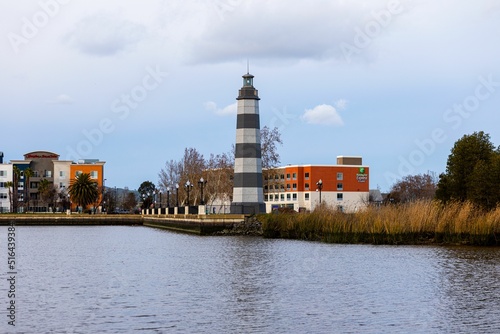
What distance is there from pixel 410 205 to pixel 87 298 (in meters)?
24.9

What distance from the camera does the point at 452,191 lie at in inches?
2048

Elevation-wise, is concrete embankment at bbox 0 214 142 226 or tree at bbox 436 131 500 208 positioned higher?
tree at bbox 436 131 500 208

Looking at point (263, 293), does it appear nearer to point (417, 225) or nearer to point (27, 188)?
point (417, 225)

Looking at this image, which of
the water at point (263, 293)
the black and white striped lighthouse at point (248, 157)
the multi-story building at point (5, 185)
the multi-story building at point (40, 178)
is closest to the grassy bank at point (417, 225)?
the water at point (263, 293)

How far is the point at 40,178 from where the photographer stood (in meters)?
146

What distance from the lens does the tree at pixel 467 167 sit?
48.3 meters

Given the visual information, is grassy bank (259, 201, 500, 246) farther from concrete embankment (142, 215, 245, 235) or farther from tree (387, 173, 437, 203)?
tree (387, 173, 437, 203)

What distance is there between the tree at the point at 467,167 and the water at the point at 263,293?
41.4ft

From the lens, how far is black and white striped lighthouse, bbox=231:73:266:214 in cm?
6009

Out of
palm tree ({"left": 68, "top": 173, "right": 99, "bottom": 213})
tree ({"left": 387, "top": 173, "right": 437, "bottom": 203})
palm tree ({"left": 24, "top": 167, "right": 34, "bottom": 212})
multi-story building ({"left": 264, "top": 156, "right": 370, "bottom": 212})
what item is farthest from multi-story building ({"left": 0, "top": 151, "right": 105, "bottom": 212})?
tree ({"left": 387, "top": 173, "right": 437, "bottom": 203})

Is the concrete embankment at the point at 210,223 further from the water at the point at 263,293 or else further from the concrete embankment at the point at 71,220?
the concrete embankment at the point at 71,220

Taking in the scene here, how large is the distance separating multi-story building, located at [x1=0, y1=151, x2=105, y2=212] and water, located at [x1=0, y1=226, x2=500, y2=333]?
343 feet

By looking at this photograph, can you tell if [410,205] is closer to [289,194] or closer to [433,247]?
[433,247]

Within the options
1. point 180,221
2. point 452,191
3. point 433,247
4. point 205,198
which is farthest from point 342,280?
point 205,198
